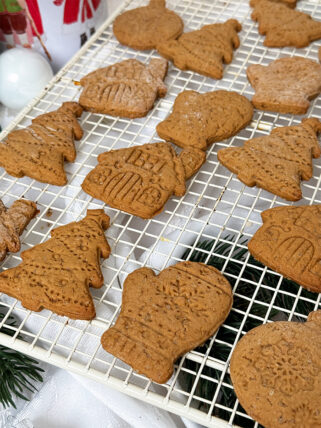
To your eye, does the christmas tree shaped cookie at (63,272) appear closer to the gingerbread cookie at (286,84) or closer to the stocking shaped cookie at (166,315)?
the stocking shaped cookie at (166,315)

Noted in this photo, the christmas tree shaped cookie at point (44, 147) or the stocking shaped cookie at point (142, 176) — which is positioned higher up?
the christmas tree shaped cookie at point (44, 147)

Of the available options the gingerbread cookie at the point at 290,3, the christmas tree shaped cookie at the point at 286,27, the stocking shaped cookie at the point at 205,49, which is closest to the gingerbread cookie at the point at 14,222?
the stocking shaped cookie at the point at 205,49

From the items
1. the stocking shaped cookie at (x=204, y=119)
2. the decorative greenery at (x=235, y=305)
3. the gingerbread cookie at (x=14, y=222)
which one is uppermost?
the stocking shaped cookie at (x=204, y=119)

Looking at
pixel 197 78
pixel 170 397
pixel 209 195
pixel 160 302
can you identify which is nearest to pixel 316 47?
pixel 197 78

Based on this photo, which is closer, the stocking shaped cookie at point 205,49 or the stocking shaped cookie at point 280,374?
the stocking shaped cookie at point 280,374

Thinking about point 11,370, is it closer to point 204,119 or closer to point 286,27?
point 204,119

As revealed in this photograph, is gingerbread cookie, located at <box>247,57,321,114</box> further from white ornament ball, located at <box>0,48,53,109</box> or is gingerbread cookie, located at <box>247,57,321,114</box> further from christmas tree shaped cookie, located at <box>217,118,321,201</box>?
white ornament ball, located at <box>0,48,53,109</box>

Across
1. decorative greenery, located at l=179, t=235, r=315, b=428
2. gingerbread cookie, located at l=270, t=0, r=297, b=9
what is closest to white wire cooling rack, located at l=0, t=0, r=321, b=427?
decorative greenery, located at l=179, t=235, r=315, b=428
